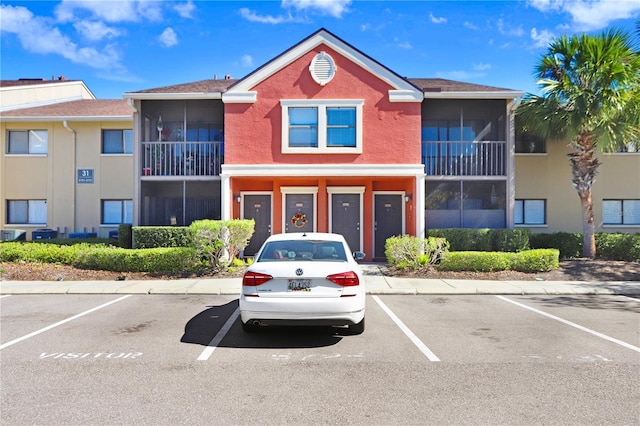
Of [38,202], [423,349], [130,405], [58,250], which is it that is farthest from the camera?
[38,202]

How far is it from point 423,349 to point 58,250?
495 inches

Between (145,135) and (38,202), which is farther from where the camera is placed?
(38,202)

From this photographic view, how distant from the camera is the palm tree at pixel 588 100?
13969mm

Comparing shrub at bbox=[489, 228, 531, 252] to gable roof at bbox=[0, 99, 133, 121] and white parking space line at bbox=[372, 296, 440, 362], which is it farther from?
gable roof at bbox=[0, 99, 133, 121]

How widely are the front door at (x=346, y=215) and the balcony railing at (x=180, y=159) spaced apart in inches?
179

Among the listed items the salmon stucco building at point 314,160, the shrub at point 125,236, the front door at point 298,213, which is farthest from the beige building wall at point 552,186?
the shrub at point 125,236

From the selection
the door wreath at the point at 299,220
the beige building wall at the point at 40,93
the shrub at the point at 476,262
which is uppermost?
the beige building wall at the point at 40,93

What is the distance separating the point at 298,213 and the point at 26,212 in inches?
503

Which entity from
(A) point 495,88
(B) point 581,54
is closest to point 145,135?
(A) point 495,88

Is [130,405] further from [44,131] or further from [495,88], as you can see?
[44,131]

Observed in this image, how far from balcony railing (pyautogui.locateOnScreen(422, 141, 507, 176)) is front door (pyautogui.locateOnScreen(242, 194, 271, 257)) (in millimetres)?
6195

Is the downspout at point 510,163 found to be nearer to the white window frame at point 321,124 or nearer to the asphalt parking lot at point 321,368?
the white window frame at point 321,124

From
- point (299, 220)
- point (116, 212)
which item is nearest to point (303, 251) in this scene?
point (299, 220)

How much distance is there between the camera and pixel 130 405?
434cm
